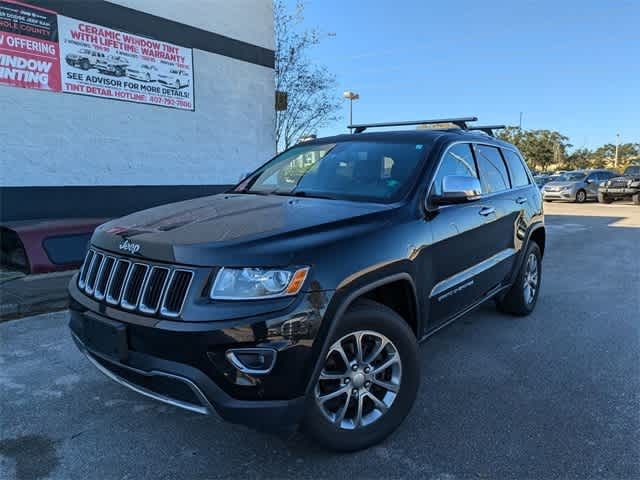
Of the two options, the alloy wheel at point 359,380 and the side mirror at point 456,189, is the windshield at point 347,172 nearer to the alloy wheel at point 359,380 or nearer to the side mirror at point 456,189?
the side mirror at point 456,189

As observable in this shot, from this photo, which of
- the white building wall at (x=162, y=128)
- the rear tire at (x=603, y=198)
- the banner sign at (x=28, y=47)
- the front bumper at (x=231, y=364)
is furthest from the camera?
the rear tire at (x=603, y=198)

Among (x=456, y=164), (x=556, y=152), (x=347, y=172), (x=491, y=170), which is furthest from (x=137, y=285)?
(x=556, y=152)

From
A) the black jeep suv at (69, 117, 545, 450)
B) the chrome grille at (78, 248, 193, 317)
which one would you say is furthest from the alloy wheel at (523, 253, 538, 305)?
the chrome grille at (78, 248, 193, 317)

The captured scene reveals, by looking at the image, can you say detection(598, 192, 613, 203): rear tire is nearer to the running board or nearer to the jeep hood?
the running board

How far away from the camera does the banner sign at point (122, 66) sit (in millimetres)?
7742

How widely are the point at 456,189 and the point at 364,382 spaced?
1344 millimetres

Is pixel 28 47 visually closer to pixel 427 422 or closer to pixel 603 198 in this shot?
pixel 427 422

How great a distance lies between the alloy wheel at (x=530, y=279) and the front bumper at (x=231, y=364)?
339cm

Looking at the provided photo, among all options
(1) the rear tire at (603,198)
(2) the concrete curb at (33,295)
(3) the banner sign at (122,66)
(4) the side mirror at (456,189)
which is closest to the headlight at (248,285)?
(4) the side mirror at (456,189)

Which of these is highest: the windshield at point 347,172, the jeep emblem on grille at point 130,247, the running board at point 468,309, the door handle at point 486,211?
the windshield at point 347,172

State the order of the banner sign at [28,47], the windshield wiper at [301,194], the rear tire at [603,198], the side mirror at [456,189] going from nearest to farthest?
the side mirror at [456,189] < the windshield wiper at [301,194] < the banner sign at [28,47] < the rear tire at [603,198]

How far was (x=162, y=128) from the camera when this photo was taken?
29.8 ft

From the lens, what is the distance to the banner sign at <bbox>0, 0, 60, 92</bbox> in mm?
6969

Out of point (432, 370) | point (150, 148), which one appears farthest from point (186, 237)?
point (150, 148)
